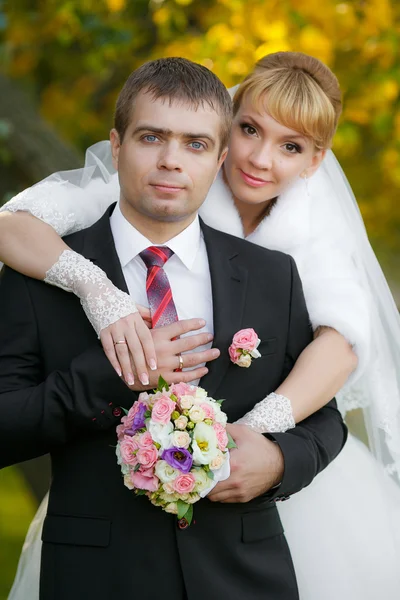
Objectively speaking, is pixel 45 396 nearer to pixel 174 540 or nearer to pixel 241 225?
pixel 174 540

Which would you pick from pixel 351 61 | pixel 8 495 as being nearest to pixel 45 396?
pixel 351 61

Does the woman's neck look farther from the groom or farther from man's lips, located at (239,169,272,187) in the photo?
the groom

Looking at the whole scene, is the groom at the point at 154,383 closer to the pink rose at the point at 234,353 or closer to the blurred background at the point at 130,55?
the pink rose at the point at 234,353

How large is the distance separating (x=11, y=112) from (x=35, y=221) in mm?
3164

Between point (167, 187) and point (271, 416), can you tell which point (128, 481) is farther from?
point (167, 187)

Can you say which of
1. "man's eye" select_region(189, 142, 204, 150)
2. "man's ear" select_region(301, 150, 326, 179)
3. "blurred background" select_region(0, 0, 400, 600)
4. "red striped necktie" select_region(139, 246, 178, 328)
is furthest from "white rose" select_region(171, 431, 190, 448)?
"blurred background" select_region(0, 0, 400, 600)

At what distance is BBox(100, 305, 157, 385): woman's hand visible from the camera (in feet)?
9.45

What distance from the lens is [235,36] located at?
6043 millimetres

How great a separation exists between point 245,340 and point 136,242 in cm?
54

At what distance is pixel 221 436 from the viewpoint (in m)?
2.70

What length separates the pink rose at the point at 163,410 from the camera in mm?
2637

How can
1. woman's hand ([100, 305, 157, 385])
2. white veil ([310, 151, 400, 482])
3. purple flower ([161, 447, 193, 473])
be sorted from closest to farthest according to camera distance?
1. purple flower ([161, 447, 193, 473])
2. woman's hand ([100, 305, 157, 385])
3. white veil ([310, 151, 400, 482])

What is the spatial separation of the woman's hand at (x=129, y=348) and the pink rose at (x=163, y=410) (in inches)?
8.6

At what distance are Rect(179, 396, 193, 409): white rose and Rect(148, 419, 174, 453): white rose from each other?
0.23 feet
